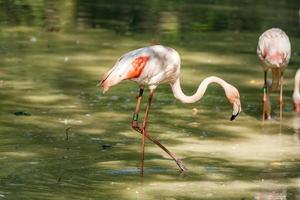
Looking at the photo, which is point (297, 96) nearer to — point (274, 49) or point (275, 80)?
point (275, 80)

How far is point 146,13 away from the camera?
18875mm

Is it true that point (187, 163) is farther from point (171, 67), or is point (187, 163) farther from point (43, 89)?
point (43, 89)

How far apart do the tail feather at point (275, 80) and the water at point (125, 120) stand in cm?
28

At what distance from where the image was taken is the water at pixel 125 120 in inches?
309

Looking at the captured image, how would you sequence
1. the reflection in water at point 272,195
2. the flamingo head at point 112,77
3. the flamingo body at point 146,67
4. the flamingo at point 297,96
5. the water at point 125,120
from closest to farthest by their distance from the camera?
the reflection in water at point 272,195, the water at point 125,120, the flamingo head at point 112,77, the flamingo body at point 146,67, the flamingo at point 297,96

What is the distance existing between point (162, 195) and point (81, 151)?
1.46m

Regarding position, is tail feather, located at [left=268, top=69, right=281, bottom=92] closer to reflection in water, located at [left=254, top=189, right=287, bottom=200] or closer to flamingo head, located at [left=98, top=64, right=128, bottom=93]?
flamingo head, located at [left=98, top=64, right=128, bottom=93]

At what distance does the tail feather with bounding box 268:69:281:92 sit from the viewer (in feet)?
36.1

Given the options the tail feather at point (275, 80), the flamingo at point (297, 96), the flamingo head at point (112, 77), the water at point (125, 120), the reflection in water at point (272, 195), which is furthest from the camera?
the tail feather at point (275, 80)

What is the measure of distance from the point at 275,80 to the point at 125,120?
78.9 inches

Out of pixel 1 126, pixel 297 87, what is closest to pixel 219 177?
pixel 1 126

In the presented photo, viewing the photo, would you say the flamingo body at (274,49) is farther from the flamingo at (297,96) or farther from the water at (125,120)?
the water at (125,120)

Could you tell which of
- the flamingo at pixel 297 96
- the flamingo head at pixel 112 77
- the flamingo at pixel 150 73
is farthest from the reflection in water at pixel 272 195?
the flamingo at pixel 297 96

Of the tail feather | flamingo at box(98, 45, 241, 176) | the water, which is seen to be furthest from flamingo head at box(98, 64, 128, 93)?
the tail feather
